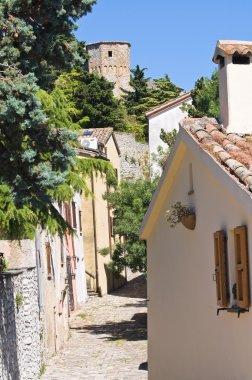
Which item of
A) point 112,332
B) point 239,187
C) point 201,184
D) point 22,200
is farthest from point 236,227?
point 112,332

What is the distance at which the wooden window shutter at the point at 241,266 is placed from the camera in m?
8.12

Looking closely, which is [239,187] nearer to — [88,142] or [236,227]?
[236,227]

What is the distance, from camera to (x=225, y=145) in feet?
30.1

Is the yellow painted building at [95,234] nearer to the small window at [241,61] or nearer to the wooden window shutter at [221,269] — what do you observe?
the small window at [241,61]

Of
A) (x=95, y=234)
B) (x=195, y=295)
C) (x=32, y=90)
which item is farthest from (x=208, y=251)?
(x=95, y=234)

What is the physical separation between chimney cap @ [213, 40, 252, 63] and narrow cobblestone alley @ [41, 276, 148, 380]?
10465 millimetres

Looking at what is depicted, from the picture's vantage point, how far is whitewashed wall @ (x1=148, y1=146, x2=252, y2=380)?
8.76 m

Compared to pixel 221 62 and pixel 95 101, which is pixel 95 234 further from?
pixel 221 62

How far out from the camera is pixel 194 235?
1072 centimetres

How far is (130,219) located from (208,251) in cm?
1873

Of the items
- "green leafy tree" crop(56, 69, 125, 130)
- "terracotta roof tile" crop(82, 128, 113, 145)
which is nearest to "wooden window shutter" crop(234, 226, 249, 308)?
"terracotta roof tile" crop(82, 128, 113, 145)

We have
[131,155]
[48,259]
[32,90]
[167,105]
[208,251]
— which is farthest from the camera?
[131,155]

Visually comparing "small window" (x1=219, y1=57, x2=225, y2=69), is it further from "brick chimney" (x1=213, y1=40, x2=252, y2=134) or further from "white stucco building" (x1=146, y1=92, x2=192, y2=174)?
"white stucco building" (x1=146, y1=92, x2=192, y2=174)

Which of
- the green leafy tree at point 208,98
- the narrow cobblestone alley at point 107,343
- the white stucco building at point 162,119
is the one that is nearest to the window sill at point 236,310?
the narrow cobblestone alley at point 107,343
